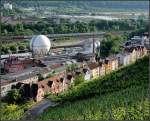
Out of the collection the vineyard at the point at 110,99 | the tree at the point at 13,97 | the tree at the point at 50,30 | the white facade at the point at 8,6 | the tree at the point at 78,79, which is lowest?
the tree at the point at 50,30

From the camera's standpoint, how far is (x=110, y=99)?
3957 millimetres

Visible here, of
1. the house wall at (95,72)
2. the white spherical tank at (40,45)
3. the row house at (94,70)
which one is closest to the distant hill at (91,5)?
the white spherical tank at (40,45)

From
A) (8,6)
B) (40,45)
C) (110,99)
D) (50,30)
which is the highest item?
(8,6)

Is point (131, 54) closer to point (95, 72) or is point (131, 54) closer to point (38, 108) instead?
point (95, 72)

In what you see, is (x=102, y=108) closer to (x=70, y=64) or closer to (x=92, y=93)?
(x=92, y=93)

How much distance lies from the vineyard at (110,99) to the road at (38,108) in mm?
105

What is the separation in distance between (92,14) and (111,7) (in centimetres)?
177

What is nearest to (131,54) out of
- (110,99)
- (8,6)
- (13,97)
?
(13,97)

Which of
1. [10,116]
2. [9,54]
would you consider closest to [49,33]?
[9,54]

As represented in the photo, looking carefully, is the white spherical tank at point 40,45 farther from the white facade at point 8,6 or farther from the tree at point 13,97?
the white facade at point 8,6

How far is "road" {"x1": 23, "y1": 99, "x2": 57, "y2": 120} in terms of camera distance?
4227mm

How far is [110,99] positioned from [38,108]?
36.7 inches

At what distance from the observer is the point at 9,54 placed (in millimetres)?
8062

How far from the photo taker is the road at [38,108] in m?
4.23
